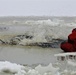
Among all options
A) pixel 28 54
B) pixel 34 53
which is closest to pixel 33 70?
pixel 28 54

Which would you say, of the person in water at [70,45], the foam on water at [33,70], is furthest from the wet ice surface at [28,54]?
the foam on water at [33,70]

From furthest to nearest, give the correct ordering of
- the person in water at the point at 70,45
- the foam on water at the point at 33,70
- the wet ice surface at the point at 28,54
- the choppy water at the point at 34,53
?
1. the person in water at the point at 70,45
2. the wet ice surface at the point at 28,54
3. the choppy water at the point at 34,53
4. the foam on water at the point at 33,70

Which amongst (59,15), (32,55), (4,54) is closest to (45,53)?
(32,55)

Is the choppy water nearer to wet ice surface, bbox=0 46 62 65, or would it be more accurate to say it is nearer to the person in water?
wet ice surface, bbox=0 46 62 65

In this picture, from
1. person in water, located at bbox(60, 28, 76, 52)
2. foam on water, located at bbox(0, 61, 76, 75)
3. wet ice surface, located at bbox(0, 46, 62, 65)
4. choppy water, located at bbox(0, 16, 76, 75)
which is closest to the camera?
foam on water, located at bbox(0, 61, 76, 75)

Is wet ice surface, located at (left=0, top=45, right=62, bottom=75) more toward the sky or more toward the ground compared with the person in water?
more toward the ground

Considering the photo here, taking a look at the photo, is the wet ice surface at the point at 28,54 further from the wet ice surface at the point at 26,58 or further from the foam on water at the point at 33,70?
the foam on water at the point at 33,70

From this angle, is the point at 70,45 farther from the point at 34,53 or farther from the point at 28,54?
the point at 28,54

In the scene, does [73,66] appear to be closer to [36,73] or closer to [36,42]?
[36,73]

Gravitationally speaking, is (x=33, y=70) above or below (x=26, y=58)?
above

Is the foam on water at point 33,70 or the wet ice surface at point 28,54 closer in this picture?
the foam on water at point 33,70

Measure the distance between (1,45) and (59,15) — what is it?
15.9 m

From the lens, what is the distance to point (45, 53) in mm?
10367

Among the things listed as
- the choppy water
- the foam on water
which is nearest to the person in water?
the choppy water
